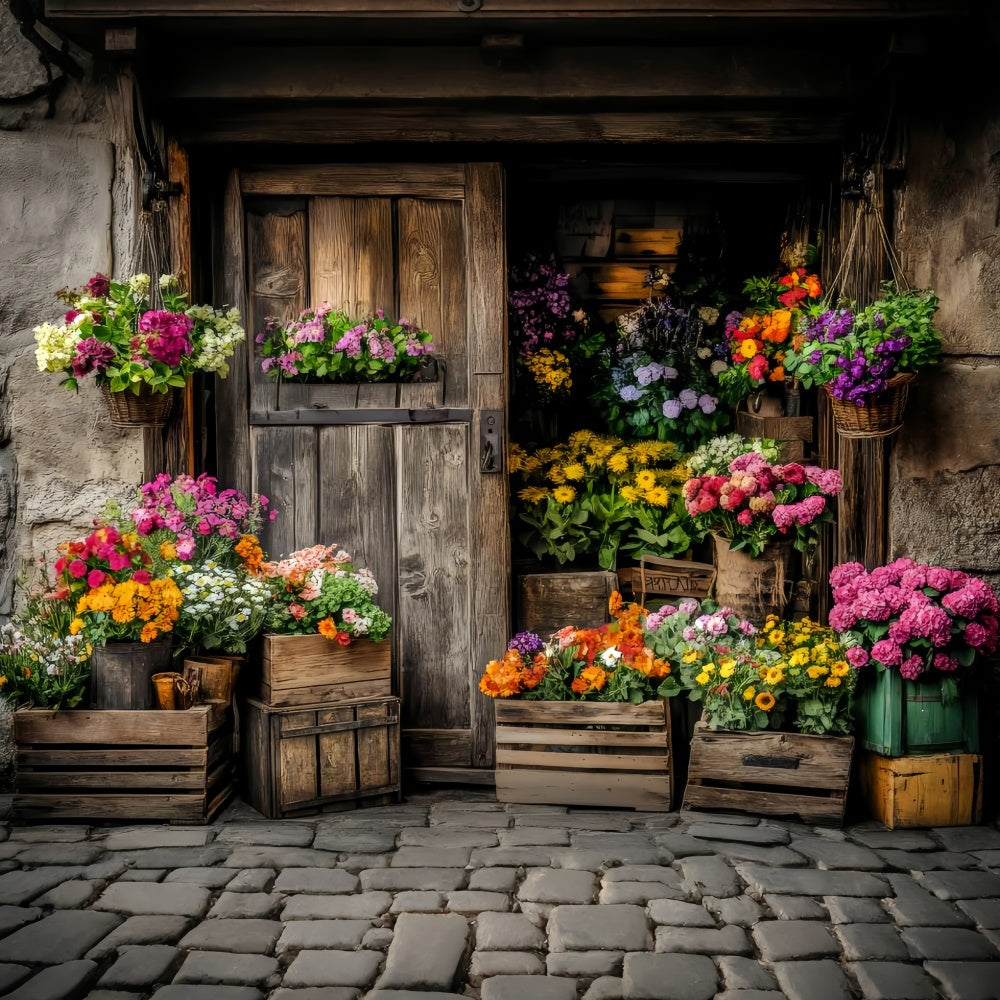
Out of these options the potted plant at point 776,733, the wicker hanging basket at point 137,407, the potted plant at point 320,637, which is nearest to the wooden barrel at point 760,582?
the potted plant at point 776,733

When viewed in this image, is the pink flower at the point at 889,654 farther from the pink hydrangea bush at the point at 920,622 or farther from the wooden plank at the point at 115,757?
the wooden plank at the point at 115,757

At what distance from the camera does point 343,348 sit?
184 inches

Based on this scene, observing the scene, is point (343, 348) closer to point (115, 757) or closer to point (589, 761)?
point (115, 757)

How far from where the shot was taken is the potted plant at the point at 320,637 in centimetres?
433

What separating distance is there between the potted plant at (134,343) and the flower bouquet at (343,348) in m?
0.35

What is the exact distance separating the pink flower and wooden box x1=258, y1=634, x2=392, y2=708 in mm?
2072

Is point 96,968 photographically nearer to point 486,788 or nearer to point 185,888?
Result: point 185,888

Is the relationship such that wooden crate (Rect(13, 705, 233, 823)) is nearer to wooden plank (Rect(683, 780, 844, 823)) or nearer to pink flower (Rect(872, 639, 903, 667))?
wooden plank (Rect(683, 780, 844, 823))

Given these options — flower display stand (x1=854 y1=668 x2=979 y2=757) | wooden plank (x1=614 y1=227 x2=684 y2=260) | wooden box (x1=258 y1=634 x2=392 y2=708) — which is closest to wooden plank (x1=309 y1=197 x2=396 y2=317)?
wooden box (x1=258 y1=634 x2=392 y2=708)

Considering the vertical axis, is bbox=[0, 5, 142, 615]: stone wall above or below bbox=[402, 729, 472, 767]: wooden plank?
above

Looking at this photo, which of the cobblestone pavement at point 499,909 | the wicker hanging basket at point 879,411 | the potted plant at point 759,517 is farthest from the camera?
the potted plant at point 759,517

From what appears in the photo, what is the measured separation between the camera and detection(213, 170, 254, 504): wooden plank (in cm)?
484

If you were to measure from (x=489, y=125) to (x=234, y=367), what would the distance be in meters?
1.64

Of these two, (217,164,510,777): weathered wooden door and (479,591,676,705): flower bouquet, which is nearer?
(479,591,676,705): flower bouquet
